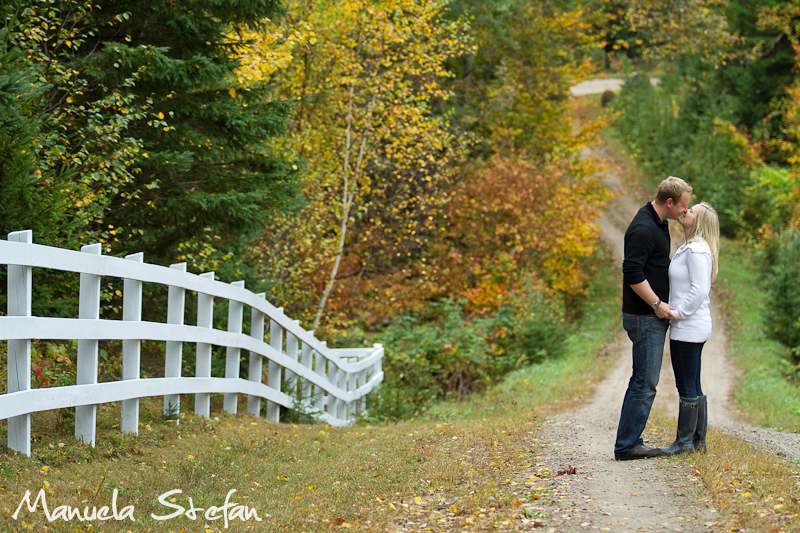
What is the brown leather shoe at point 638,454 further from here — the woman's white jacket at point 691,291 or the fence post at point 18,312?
the fence post at point 18,312

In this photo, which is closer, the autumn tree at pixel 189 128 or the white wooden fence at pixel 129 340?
the white wooden fence at pixel 129 340

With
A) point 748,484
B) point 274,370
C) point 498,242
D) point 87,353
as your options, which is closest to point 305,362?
point 274,370

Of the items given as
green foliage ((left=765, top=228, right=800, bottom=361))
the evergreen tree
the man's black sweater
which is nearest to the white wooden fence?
the evergreen tree

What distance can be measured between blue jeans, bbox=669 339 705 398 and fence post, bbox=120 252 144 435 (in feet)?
13.0

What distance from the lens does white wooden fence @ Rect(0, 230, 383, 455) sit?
4078 mm

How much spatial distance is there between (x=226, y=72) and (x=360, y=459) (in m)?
4.53

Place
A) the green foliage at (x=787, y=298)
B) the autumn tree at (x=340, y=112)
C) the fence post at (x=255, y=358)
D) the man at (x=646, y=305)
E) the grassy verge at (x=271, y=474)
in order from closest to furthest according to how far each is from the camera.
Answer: the grassy verge at (x=271, y=474), the man at (x=646, y=305), the fence post at (x=255, y=358), the autumn tree at (x=340, y=112), the green foliage at (x=787, y=298)

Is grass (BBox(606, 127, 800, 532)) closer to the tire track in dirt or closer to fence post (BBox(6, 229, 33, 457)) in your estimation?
the tire track in dirt

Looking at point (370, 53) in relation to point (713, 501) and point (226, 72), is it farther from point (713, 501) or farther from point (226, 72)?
point (713, 501)

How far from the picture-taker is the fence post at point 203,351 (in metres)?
5.96

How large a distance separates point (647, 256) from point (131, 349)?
152 inches

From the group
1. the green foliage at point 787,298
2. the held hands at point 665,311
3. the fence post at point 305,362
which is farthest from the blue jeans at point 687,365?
the green foliage at point 787,298

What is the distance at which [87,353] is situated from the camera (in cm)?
467

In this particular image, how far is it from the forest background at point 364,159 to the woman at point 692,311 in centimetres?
462
